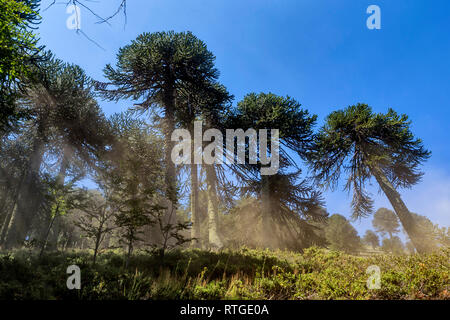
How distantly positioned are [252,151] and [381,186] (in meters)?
8.54

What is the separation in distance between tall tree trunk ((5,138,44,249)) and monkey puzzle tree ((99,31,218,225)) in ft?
20.4

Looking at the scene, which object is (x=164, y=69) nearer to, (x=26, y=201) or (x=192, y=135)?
(x=192, y=135)

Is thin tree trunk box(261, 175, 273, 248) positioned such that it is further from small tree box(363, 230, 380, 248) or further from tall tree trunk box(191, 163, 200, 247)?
small tree box(363, 230, 380, 248)

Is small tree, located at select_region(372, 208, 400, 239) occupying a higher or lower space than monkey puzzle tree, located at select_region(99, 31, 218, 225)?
lower

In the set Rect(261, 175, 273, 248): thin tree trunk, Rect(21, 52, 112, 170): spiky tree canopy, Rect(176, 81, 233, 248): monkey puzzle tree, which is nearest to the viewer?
Rect(21, 52, 112, 170): spiky tree canopy

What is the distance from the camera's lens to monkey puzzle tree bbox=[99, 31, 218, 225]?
477 inches

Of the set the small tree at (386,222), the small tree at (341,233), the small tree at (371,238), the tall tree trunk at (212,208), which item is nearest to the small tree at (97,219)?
the tall tree trunk at (212,208)

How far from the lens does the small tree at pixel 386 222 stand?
42.5 metres

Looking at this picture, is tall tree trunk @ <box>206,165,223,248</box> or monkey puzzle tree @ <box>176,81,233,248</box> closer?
tall tree trunk @ <box>206,165,223,248</box>

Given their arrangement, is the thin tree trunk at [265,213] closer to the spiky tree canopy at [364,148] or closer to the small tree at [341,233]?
the spiky tree canopy at [364,148]

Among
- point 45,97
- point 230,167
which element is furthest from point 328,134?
point 45,97

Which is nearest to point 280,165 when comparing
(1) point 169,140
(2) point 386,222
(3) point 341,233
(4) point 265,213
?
(4) point 265,213

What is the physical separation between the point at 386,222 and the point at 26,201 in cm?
6328

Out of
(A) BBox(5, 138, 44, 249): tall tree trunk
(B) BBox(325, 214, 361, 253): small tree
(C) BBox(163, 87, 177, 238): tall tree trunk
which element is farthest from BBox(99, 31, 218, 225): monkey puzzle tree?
(B) BBox(325, 214, 361, 253): small tree
